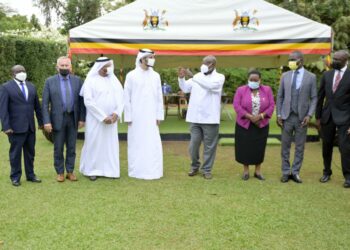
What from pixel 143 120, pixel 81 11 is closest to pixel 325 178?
pixel 143 120

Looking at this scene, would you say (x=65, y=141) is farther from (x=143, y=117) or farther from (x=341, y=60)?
(x=341, y=60)

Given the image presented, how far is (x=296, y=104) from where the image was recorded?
255 inches

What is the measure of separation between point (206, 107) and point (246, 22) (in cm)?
314

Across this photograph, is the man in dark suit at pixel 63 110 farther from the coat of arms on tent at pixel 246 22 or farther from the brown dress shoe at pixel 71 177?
the coat of arms on tent at pixel 246 22

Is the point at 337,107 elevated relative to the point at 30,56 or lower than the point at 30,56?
elevated

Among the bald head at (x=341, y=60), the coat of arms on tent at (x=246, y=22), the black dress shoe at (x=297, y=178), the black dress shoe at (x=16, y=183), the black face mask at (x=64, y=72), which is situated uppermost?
the coat of arms on tent at (x=246, y=22)

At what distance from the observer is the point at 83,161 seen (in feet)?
22.5

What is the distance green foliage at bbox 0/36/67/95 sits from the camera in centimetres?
1617

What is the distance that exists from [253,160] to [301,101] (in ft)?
3.61

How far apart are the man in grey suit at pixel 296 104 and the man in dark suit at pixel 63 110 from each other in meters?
2.98

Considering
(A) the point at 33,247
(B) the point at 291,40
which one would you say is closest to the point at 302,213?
(A) the point at 33,247

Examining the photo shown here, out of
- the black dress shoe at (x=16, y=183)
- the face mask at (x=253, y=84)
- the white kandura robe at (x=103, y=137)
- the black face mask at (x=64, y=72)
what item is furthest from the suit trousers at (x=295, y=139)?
the black dress shoe at (x=16, y=183)

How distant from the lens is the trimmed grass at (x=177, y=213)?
4.28 meters

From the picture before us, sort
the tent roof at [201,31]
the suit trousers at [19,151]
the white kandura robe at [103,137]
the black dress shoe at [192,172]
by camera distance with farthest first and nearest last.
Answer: the tent roof at [201,31]
the black dress shoe at [192,172]
the white kandura robe at [103,137]
the suit trousers at [19,151]
